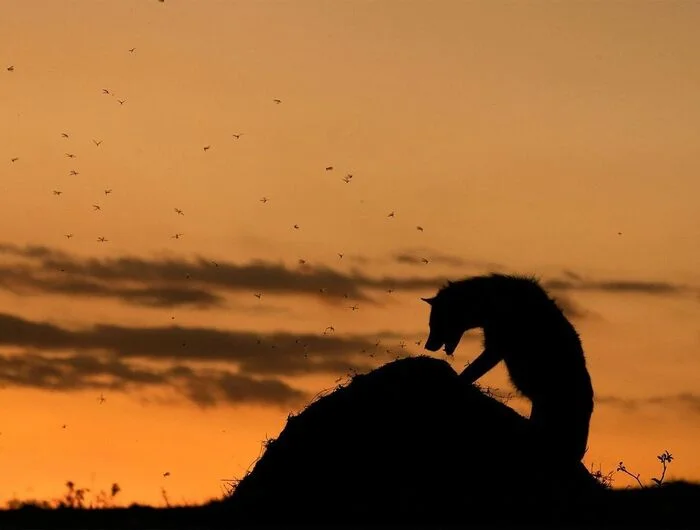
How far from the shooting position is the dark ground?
1489 centimetres

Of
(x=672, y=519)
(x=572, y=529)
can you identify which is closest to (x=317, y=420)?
(x=572, y=529)

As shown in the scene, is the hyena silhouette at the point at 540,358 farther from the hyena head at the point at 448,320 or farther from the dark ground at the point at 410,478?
the dark ground at the point at 410,478

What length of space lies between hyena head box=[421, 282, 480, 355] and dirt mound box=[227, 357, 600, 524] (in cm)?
352

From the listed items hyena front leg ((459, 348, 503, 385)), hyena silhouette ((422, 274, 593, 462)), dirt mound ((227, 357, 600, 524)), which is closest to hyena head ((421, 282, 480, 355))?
hyena silhouette ((422, 274, 593, 462))

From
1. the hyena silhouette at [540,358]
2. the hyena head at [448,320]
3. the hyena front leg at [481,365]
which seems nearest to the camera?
the hyena silhouette at [540,358]

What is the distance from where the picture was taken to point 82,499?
55.0ft

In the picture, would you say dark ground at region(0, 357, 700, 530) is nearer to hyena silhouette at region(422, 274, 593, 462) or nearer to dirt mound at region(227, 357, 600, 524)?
dirt mound at region(227, 357, 600, 524)

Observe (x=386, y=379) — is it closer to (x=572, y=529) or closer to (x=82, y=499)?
(x=572, y=529)

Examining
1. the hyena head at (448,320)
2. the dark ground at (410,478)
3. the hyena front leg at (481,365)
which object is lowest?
the dark ground at (410,478)

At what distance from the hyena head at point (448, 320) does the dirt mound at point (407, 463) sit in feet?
11.6

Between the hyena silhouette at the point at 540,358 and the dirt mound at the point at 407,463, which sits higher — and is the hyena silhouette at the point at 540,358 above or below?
above

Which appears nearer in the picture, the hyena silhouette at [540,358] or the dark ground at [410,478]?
the dark ground at [410,478]

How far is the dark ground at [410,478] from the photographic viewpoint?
48.9 feet

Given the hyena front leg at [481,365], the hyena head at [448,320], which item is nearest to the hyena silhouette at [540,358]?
the hyena front leg at [481,365]
